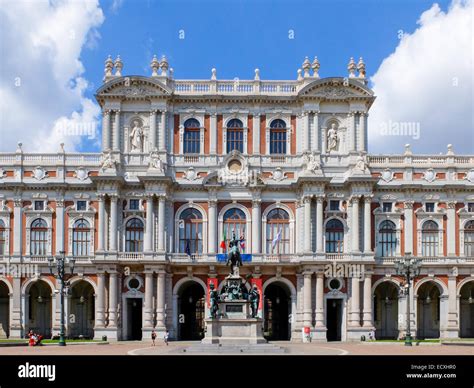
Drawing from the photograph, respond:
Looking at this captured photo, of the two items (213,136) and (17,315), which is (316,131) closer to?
(213,136)

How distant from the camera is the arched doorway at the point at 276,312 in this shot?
80.0 metres

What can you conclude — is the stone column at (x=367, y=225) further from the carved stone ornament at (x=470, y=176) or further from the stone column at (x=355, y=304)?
the carved stone ornament at (x=470, y=176)

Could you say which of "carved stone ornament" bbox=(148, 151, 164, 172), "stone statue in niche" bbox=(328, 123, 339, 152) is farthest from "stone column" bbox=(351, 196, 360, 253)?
"carved stone ornament" bbox=(148, 151, 164, 172)

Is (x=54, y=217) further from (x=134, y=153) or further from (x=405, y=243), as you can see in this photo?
(x=405, y=243)

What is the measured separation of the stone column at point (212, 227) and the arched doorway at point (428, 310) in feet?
69.0

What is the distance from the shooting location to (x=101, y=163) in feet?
258

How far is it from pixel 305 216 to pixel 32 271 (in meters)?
26.4

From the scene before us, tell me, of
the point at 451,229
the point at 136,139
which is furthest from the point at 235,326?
the point at 451,229

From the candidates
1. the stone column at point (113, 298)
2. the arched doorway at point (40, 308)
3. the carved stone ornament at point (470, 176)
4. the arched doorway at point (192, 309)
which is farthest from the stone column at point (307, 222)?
the arched doorway at point (40, 308)

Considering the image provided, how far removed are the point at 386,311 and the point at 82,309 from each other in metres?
30.0

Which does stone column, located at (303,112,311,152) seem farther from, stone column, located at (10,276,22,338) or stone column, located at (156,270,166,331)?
stone column, located at (10,276,22,338)

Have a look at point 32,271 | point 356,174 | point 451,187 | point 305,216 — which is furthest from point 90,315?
point 451,187

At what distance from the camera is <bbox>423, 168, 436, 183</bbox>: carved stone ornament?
79062 millimetres

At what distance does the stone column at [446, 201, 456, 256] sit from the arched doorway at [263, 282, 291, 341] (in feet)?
53.5
